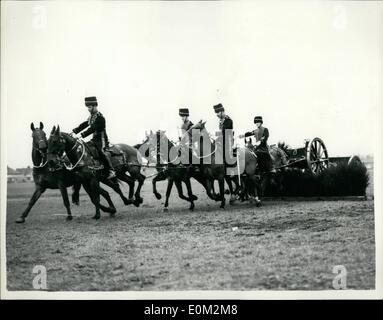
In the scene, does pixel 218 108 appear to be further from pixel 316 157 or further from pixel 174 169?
pixel 316 157

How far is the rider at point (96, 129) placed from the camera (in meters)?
9.97

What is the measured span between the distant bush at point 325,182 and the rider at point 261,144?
23.1 inches

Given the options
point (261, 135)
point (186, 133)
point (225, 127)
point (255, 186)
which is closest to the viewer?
point (225, 127)

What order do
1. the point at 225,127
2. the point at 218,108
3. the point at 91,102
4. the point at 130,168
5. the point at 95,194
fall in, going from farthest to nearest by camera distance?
the point at 130,168, the point at 225,127, the point at 95,194, the point at 218,108, the point at 91,102

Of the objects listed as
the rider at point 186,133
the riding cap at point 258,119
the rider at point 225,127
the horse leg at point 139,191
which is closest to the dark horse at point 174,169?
the rider at point 186,133

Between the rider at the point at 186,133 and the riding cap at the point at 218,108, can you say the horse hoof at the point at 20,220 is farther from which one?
the riding cap at the point at 218,108

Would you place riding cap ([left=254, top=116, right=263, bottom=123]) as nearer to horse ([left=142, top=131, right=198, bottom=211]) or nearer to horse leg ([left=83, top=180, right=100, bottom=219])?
horse ([left=142, top=131, right=198, bottom=211])

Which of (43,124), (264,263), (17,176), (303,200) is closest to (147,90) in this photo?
(43,124)

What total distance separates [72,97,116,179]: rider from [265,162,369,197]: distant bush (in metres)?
3.85

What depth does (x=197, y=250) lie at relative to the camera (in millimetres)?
8602

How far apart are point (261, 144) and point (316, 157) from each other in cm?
124

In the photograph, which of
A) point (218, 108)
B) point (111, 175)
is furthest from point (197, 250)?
point (111, 175)

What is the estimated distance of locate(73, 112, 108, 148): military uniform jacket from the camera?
10.2 meters

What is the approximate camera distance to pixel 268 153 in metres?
11.6
